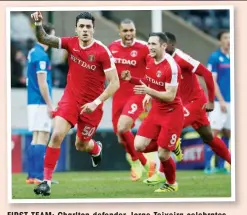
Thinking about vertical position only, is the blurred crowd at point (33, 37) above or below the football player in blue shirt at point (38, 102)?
above

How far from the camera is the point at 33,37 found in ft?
69.4

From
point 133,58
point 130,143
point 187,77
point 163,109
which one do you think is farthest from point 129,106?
point 163,109

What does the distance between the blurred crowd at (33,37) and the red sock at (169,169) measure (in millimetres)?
6873

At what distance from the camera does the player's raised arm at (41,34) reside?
41.4ft

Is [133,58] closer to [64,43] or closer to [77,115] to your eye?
[64,43]

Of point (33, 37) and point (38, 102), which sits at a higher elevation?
point (33, 37)

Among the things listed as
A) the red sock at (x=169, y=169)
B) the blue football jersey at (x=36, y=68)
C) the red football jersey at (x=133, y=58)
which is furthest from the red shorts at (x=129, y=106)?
the red sock at (x=169, y=169)

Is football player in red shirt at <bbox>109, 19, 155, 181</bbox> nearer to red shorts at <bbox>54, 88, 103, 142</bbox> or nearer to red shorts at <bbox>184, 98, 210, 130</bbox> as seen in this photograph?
red shorts at <bbox>184, 98, 210, 130</bbox>

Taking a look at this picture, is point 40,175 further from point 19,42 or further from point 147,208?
point 19,42

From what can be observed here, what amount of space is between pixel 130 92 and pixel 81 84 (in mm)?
2392

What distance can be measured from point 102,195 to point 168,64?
200 cm

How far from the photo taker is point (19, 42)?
69.5ft

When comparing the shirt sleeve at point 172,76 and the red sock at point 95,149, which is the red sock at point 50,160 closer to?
the red sock at point 95,149

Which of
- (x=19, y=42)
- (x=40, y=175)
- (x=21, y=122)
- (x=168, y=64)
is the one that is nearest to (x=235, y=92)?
(x=168, y=64)
